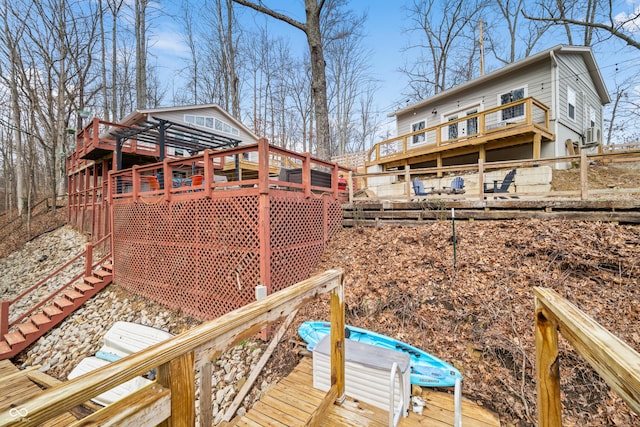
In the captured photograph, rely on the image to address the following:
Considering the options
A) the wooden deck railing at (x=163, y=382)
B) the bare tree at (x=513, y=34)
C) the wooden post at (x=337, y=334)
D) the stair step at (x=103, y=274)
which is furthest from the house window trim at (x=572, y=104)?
the stair step at (x=103, y=274)

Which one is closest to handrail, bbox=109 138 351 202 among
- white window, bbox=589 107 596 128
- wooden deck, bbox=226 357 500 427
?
wooden deck, bbox=226 357 500 427

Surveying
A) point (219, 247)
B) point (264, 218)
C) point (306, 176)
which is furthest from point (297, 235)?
point (219, 247)

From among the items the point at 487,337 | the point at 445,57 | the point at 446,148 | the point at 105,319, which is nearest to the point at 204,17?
the point at 445,57

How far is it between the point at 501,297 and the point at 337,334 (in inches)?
120

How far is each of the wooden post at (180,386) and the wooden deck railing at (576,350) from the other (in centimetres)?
124

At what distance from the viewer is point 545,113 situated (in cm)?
961

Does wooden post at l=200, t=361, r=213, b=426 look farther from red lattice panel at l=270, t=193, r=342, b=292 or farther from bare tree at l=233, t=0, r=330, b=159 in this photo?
bare tree at l=233, t=0, r=330, b=159

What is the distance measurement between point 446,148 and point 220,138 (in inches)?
380

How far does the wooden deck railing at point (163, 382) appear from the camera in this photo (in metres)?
Answer: 0.64

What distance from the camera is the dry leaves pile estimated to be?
9.39 feet

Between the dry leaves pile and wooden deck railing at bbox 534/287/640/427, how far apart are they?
203 centimetres

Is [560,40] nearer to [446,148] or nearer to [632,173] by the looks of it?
[632,173]

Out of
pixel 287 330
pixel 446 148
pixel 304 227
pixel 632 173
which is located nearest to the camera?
pixel 287 330

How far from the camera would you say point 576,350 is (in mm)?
961
